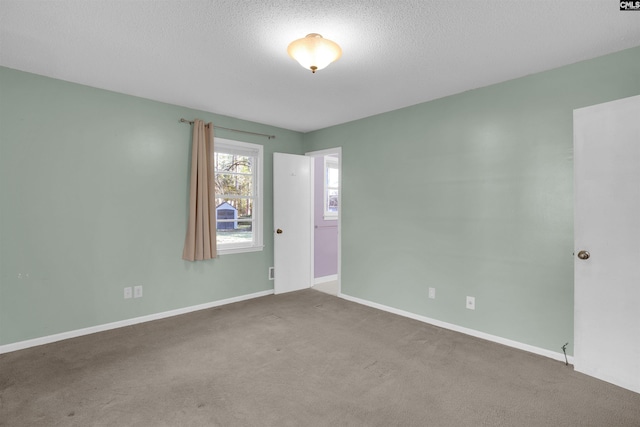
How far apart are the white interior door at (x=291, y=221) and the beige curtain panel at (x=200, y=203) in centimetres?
101

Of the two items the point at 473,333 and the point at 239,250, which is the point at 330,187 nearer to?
the point at 239,250

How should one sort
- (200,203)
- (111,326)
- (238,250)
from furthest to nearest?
(238,250)
(200,203)
(111,326)

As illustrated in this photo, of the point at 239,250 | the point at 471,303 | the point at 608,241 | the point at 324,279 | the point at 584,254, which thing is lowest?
the point at 324,279

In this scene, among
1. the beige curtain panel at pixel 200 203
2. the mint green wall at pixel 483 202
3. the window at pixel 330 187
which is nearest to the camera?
the mint green wall at pixel 483 202

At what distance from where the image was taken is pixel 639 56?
2363 millimetres

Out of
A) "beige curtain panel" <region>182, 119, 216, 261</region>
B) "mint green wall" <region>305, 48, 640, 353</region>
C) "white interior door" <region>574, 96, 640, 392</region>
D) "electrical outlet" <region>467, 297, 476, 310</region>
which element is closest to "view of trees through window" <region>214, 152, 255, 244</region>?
"beige curtain panel" <region>182, 119, 216, 261</region>

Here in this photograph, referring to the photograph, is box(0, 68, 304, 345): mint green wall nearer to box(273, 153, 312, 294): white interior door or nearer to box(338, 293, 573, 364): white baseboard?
box(273, 153, 312, 294): white interior door

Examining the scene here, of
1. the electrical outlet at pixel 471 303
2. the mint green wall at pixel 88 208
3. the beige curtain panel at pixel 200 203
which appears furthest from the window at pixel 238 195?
the electrical outlet at pixel 471 303

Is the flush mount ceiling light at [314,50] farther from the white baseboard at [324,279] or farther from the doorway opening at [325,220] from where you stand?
the white baseboard at [324,279]

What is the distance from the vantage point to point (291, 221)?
4887 mm

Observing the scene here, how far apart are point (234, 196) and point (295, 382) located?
2.73m

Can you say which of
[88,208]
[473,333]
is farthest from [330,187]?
[88,208]

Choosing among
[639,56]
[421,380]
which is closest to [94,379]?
[421,380]

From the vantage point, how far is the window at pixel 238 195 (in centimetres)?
435
